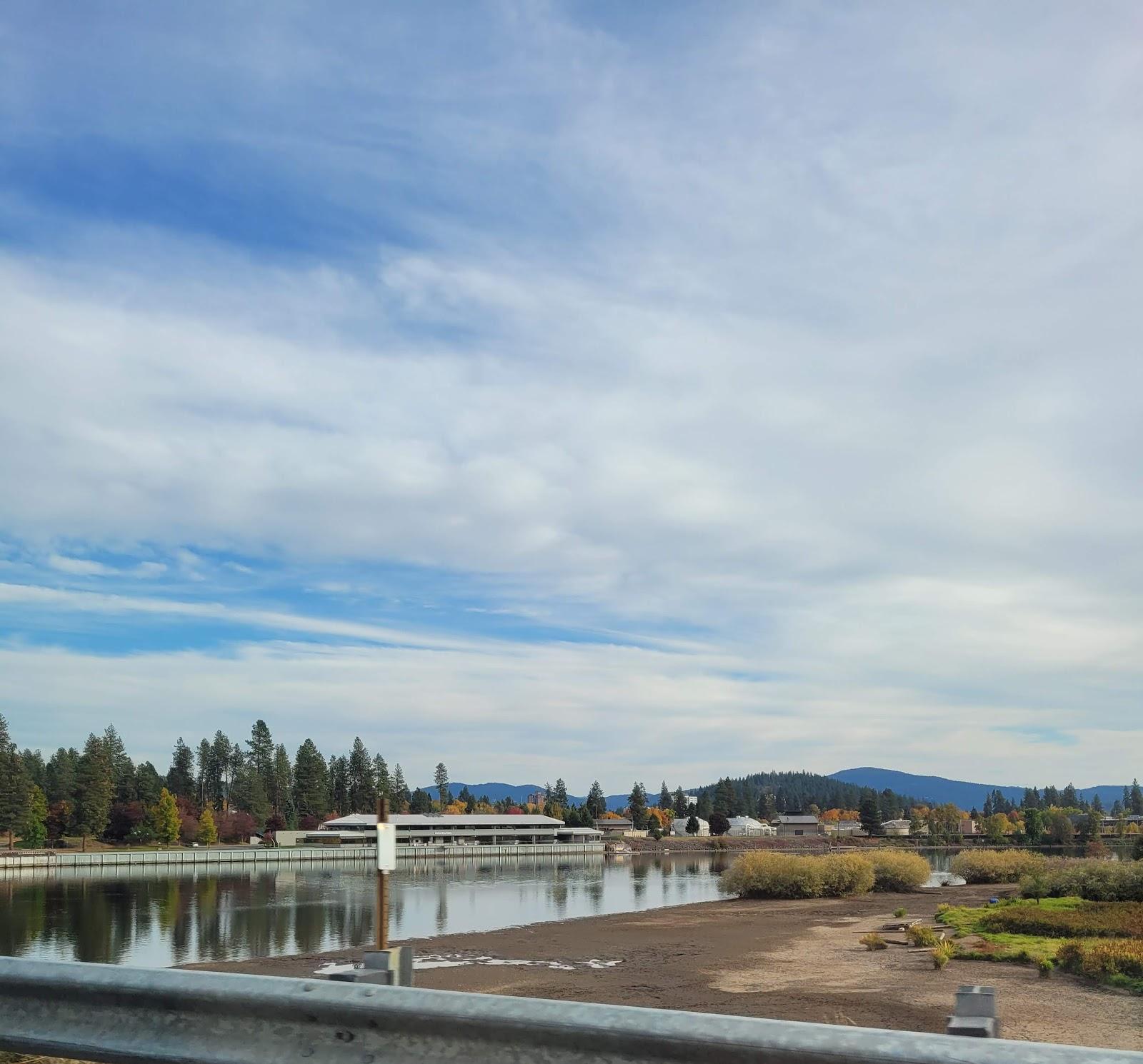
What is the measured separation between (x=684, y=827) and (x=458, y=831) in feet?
182

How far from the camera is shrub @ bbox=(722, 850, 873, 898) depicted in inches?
2004

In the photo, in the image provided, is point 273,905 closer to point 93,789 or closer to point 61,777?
point 93,789

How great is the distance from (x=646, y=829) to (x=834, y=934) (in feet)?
517

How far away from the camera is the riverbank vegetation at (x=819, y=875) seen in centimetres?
5106

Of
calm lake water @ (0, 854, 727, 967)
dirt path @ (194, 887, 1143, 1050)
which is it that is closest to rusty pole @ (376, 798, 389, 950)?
dirt path @ (194, 887, 1143, 1050)

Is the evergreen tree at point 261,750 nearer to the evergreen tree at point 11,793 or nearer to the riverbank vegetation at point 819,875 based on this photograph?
the evergreen tree at point 11,793

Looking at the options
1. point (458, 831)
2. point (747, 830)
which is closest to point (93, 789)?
point (458, 831)

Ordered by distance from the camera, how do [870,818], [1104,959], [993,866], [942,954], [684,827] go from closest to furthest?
1. [1104,959]
2. [942,954]
3. [993,866]
4. [870,818]
5. [684,827]

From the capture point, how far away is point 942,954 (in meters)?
24.6

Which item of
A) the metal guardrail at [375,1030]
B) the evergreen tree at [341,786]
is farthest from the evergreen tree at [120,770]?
the metal guardrail at [375,1030]

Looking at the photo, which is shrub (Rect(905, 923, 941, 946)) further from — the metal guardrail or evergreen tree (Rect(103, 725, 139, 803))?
evergreen tree (Rect(103, 725, 139, 803))

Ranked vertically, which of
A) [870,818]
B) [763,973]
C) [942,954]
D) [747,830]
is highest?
[942,954]

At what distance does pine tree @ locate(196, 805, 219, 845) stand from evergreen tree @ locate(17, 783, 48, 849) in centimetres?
1662

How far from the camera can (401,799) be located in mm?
168125
